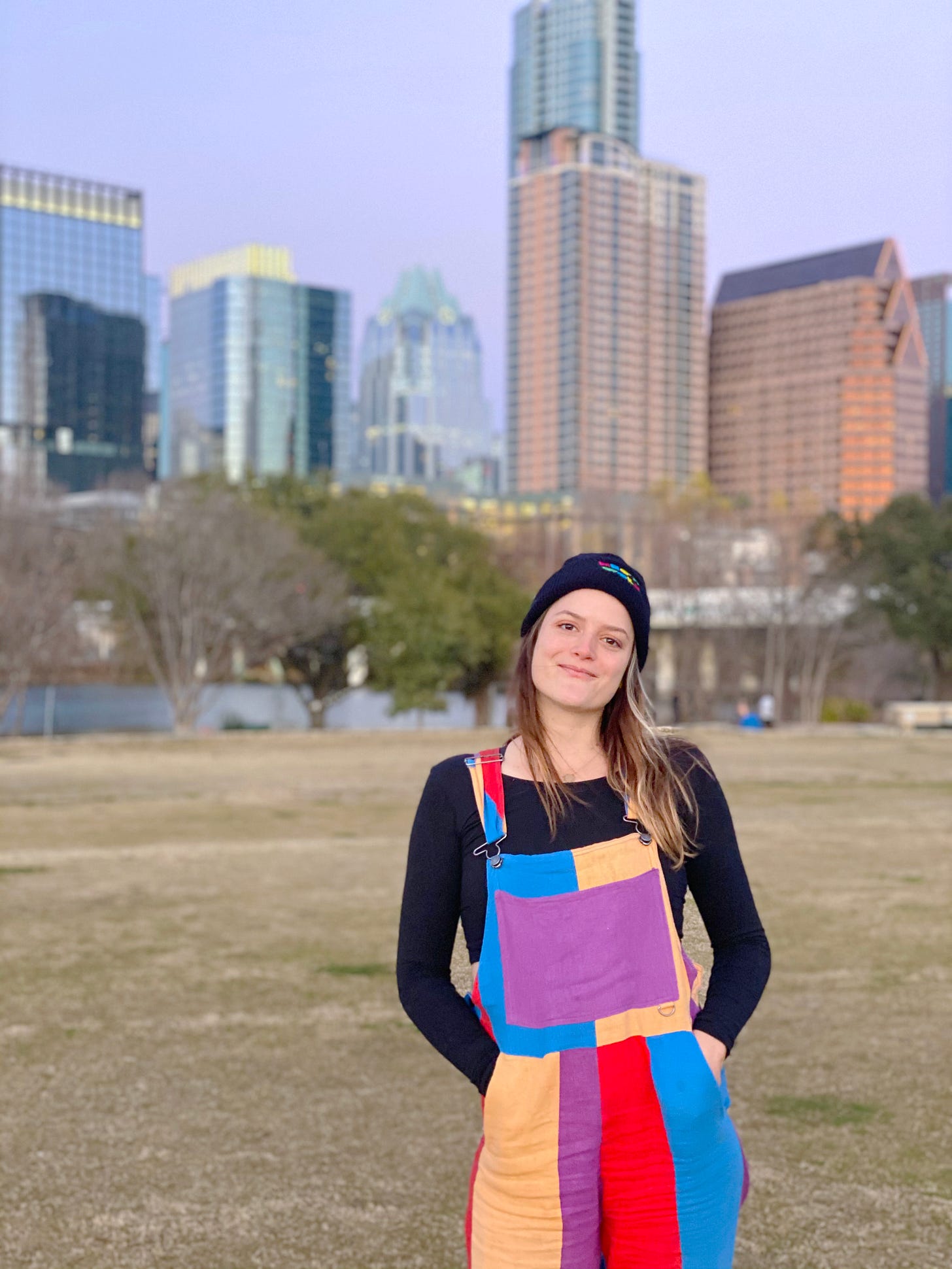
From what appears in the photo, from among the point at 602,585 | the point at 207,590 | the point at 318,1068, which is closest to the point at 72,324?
the point at 207,590

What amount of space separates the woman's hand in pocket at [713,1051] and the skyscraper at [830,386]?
17125cm

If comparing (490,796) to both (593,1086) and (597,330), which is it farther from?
(597,330)

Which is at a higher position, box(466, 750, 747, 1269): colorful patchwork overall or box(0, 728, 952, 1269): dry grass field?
box(466, 750, 747, 1269): colorful patchwork overall

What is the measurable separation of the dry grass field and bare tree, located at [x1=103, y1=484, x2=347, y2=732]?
23292mm

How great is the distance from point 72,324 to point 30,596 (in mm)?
144158

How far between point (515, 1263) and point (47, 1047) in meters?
4.36

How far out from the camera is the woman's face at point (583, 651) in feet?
7.63

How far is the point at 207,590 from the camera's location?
3600 centimetres

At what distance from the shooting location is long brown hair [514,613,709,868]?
2.23 metres

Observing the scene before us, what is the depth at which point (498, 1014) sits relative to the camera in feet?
7.09

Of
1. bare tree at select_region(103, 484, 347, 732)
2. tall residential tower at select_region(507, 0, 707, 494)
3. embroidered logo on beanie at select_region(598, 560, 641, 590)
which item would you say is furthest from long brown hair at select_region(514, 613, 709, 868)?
tall residential tower at select_region(507, 0, 707, 494)

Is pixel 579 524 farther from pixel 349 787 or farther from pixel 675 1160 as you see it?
pixel 675 1160

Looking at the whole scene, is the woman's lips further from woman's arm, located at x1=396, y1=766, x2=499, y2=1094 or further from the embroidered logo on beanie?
woman's arm, located at x1=396, y1=766, x2=499, y2=1094

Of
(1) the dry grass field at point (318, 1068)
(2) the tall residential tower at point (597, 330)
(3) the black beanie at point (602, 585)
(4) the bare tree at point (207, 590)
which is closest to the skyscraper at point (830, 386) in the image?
(2) the tall residential tower at point (597, 330)
